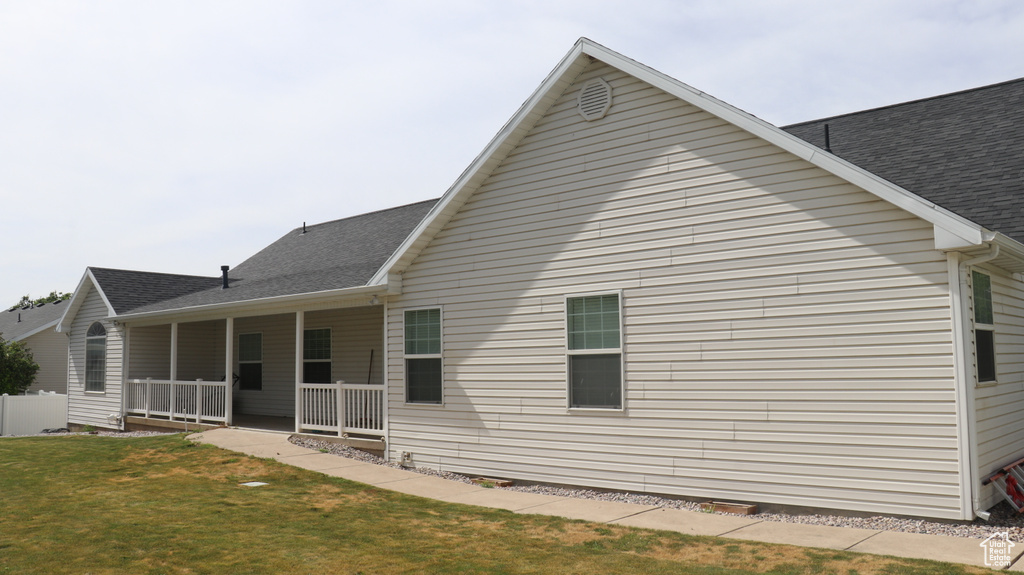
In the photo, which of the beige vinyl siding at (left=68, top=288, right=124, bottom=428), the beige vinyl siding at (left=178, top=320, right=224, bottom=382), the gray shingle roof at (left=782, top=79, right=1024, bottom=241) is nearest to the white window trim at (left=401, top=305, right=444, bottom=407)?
the gray shingle roof at (left=782, top=79, right=1024, bottom=241)

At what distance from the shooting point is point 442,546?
23.4ft

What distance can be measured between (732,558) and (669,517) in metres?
1.87

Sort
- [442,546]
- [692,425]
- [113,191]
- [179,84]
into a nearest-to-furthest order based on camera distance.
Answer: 1. [442,546]
2. [692,425]
3. [179,84]
4. [113,191]

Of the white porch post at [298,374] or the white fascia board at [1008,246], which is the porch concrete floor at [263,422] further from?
the white fascia board at [1008,246]

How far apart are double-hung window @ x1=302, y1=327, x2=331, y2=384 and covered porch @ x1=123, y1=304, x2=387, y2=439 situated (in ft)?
0.08

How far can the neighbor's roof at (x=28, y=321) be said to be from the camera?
33.3 meters

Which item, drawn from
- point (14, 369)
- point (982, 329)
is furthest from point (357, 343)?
point (14, 369)

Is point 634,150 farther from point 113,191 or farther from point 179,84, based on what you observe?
point 113,191

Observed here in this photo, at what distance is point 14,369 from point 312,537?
26619mm

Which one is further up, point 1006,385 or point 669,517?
point 1006,385

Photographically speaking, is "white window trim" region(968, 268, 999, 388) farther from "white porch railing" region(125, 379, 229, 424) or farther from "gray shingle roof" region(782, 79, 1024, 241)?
"white porch railing" region(125, 379, 229, 424)

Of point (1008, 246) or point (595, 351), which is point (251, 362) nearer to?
point (595, 351)

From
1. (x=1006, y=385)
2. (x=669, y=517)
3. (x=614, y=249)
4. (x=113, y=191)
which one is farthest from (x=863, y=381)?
(x=113, y=191)

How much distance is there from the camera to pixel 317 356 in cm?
1767
